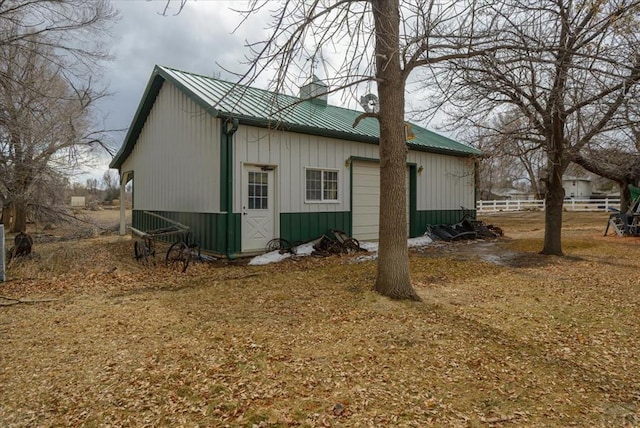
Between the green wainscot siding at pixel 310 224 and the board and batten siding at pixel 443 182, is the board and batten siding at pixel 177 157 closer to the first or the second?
the green wainscot siding at pixel 310 224

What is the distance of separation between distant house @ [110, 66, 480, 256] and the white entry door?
2 cm

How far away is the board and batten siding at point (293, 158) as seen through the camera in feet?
27.7

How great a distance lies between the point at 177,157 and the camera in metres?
10.3

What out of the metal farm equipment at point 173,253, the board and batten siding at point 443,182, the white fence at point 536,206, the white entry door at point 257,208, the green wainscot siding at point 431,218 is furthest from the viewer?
the white fence at point 536,206

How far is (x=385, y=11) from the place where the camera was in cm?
500

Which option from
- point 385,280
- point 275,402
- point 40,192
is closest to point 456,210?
point 385,280

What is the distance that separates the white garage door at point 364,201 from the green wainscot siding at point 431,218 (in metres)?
1.71

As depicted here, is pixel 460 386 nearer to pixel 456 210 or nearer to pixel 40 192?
pixel 456 210

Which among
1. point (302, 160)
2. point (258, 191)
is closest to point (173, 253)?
point (258, 191)

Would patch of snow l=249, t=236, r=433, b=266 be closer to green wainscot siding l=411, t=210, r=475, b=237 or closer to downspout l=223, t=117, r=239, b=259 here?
downspout l=223, t=117, r=239, b=259

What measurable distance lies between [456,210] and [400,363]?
460 inches

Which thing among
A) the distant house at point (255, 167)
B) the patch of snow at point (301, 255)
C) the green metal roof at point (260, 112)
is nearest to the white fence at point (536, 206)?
the green metal roof at point (260, 112)

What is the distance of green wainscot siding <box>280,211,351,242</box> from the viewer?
9281 mm

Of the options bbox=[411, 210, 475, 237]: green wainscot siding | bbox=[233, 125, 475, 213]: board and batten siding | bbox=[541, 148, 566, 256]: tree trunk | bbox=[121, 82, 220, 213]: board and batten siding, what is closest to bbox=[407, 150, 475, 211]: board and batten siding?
bbox=[233, 125, 475, 213]: board and batten siding
